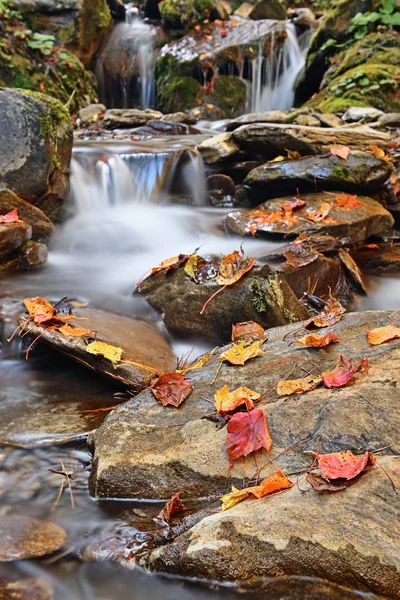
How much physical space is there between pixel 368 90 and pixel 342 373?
32.0 ft

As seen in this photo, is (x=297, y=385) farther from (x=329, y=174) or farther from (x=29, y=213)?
(x=329, y=174)

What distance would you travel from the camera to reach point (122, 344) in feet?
11.4

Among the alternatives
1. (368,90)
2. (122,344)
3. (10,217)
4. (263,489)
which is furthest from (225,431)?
(368,90)

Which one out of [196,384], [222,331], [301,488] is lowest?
[222,331]

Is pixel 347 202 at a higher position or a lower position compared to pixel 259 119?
lower

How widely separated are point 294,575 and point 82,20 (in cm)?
1571

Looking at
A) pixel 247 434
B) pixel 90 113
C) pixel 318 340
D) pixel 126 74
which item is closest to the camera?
pixel 247 434

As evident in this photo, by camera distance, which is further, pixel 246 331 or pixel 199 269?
pixel 199 269

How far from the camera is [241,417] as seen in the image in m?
2.20

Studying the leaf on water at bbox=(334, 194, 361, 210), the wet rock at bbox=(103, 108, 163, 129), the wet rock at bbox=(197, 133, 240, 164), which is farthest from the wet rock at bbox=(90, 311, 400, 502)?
the wet rock at bbox=(103, 108, 163, 129)

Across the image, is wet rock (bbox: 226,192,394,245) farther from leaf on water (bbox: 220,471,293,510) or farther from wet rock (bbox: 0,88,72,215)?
leaf on water (bbox: 220,471,293,510)

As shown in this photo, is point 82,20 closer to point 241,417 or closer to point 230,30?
point 230,30

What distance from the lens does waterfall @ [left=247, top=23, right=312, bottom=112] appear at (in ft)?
45.7

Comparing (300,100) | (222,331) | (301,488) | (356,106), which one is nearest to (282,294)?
(222,331)
